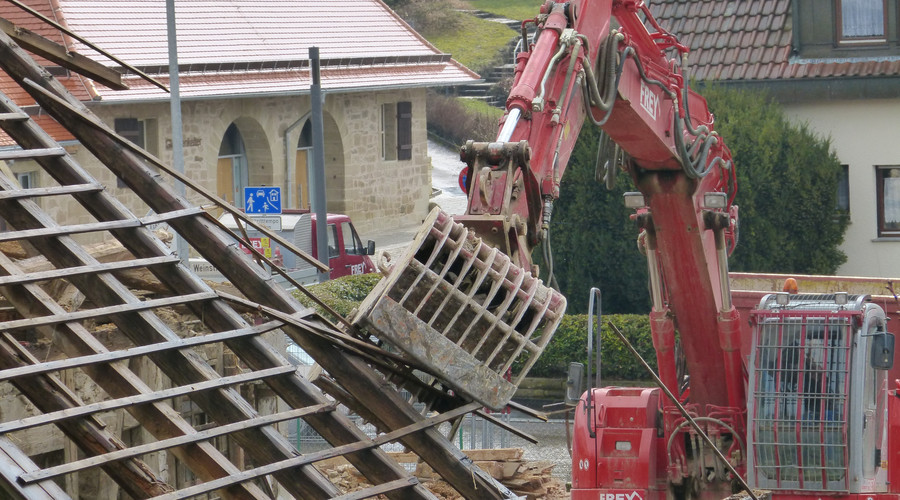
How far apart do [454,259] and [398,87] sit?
2771cm

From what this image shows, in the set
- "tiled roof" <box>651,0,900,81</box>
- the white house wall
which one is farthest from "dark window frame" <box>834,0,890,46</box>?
the white house wall

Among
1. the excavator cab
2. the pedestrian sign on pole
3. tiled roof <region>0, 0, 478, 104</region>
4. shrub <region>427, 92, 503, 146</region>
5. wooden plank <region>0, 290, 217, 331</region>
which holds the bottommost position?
the excavator cab

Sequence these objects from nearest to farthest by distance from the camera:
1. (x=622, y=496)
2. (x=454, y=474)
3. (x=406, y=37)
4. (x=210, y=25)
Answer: (x=454, y=474), (x=622, y=496), (x=210, y=25), (x=406, y=37)

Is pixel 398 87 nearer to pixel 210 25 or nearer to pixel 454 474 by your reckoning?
pixel 210 25

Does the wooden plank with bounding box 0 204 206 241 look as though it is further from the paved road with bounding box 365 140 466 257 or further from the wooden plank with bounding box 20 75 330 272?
the paved road with bounding box 365 140 466 257

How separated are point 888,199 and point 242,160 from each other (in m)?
15.4

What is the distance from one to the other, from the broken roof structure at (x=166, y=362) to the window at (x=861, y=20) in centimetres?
1720

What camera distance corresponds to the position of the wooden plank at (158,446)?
19.0 feet

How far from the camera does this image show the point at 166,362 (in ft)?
23.4

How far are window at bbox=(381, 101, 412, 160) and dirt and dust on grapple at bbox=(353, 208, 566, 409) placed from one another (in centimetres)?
2906

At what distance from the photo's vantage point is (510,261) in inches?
285

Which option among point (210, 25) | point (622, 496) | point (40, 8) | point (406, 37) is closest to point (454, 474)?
point (622, 496)

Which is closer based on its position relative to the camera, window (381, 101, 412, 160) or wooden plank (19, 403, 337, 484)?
wooden plank (19, 403, 337, 484)

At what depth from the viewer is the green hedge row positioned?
21062 millimetres
